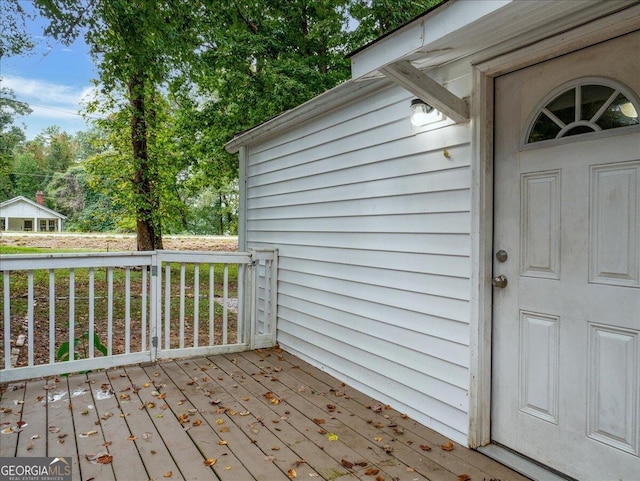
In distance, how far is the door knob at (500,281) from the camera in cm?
224

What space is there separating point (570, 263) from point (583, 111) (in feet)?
2.27

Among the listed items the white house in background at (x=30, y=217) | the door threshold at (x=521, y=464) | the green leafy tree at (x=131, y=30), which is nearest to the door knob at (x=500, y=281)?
the door threshold at (x=521, y=464)

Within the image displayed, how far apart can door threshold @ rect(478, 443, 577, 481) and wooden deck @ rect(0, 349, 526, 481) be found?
0.04m

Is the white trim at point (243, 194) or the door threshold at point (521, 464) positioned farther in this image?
the white trim at point (243, 194)

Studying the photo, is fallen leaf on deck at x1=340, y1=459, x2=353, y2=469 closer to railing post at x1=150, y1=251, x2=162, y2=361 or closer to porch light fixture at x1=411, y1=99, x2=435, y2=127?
porch light fixture at x1=411, y1=99, x2=435, y2=127

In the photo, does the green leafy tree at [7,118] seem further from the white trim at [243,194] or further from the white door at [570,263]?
the white door at [570,263]

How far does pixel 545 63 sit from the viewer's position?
205 cm

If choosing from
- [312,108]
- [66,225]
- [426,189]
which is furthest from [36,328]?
[66,225]

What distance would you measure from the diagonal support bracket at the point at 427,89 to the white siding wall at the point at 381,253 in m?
0.12

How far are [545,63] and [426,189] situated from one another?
912 millimetres

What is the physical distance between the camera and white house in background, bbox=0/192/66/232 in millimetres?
24031

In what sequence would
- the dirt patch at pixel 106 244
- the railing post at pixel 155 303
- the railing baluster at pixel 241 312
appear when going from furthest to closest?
1. the dirt patch at pixel 106 244
2. the railing baluster at pixel 241 312
3. the railing post at pixel 155 303

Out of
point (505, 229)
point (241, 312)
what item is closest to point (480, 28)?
point (505, 229)

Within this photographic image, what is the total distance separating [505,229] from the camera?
88.4 inches
